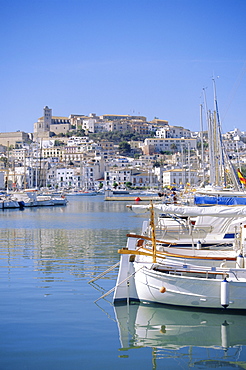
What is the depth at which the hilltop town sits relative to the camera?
124 m

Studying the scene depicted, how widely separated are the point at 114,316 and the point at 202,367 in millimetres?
2670

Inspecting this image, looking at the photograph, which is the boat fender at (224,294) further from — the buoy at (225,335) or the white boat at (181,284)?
the buoy at (225,335)

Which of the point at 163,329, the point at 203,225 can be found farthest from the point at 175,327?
the point at 203,225

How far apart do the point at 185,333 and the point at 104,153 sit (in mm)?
144251

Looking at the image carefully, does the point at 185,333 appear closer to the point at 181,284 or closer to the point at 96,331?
the point at 181,284

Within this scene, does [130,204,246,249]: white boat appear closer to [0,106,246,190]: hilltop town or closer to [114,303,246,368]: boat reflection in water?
[114,303,246,368]: boat reflection in water

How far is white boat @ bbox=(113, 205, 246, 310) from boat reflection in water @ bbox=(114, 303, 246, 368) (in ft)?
0.72

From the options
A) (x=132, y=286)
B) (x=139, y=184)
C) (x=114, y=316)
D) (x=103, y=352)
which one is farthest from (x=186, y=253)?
(x=139, y=184)

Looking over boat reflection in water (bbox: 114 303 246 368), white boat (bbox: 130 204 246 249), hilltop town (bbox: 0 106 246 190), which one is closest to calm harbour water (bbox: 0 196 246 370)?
boat reflection in water (bbox: 114 303 246 368)

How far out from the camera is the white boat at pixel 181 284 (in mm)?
10234

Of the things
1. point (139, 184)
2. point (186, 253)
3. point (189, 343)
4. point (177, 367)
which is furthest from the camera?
point (139, 184)

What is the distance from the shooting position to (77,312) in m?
10.6

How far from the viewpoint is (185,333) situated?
31.4 feet

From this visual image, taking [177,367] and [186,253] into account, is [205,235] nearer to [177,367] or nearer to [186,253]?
[186,253]
